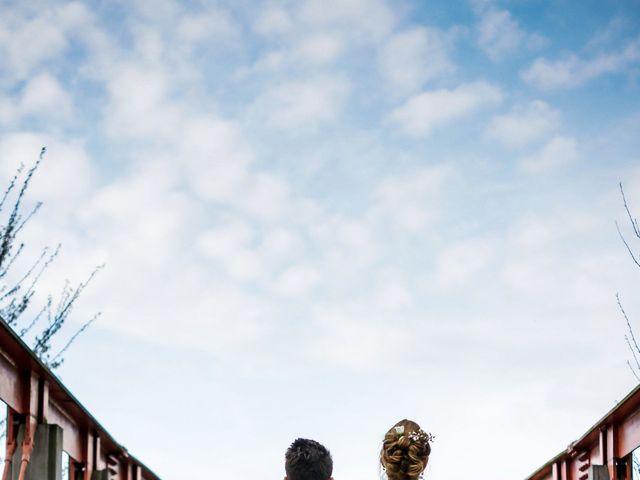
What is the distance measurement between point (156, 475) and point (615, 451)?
222 inches

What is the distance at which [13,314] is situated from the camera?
15500 mm

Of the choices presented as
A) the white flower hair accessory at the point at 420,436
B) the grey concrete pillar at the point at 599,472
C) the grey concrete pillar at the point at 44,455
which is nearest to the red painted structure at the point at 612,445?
the grey concrete pillar at the point at 599,472

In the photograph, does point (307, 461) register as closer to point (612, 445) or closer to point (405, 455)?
point (405, 455)

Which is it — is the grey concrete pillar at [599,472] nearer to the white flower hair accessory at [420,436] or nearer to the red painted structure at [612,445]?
the red painted structure at [612,445]

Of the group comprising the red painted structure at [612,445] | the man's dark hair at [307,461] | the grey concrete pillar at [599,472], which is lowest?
the man's dark hair at [307,461]

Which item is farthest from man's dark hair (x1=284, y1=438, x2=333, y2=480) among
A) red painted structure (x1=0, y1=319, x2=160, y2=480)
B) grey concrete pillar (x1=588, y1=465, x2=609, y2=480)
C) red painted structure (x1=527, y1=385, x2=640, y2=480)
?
grey concrete pillar (x1=588, y1=465, x2=609, y2=480)

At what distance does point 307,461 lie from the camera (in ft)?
17.4

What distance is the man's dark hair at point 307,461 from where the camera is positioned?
5.32 metres

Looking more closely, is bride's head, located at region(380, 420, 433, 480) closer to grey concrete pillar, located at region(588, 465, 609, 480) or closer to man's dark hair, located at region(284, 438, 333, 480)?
man's dark hair, located at region(284, 438, 333, 480)

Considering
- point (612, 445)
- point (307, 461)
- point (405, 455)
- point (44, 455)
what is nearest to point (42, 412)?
point (44, 455)

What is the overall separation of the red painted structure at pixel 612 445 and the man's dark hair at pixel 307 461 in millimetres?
1945

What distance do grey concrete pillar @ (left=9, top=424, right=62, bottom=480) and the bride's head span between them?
81.7 inches

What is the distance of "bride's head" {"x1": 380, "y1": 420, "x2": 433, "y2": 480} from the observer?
218 inches

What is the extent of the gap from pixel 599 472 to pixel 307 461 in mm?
2683
